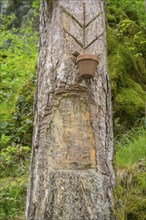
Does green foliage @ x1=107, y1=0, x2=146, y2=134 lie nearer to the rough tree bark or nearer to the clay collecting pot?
the rough tree bark

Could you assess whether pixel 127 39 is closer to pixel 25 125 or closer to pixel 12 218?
pixel 25 125

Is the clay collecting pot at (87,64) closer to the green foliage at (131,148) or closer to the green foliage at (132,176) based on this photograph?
the green foliage at (132,176)

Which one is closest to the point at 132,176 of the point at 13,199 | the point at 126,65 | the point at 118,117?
the point at 13,199

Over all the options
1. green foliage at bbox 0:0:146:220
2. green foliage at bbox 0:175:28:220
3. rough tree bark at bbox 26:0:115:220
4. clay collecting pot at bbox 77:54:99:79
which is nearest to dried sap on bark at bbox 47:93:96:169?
rough tree bark at bbox 26:0:115:220

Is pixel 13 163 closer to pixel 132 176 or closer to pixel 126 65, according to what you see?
pixel 132 176

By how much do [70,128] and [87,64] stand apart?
389mm

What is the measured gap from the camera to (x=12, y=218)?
10.6 feet

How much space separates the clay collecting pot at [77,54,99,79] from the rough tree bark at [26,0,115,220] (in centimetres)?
7

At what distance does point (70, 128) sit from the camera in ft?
6.80

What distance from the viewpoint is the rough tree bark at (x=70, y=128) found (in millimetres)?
1944

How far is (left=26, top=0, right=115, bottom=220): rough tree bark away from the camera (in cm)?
194

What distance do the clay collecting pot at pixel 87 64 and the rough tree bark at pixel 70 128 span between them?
0.07 metres

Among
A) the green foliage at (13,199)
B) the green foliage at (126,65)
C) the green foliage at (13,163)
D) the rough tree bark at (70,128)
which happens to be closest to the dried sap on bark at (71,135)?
the rough tree bark at (70,128)

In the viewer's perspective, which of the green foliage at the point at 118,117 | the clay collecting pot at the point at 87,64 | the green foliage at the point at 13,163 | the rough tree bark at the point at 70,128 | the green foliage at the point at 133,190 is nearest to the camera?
the rough tree bark at the point at 70,128
